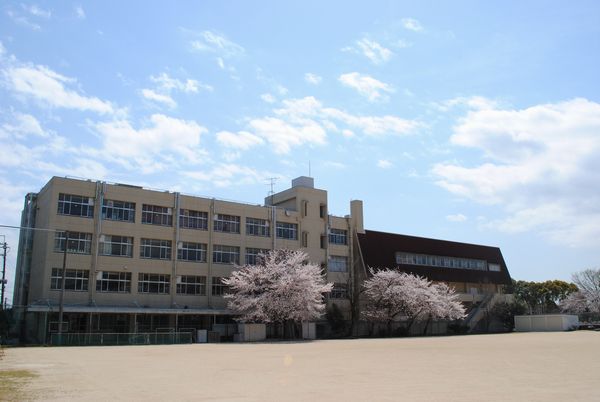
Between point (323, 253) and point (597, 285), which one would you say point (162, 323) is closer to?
point (323, 253)

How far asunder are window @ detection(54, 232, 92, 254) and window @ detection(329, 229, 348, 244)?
26.5m

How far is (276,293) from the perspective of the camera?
48.3m

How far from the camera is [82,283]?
1797 inches

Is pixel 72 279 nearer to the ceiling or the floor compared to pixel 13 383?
nearer to the ceiling

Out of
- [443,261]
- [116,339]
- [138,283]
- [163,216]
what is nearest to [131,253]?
[138,283]

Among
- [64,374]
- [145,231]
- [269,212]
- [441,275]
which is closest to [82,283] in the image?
[145,231]

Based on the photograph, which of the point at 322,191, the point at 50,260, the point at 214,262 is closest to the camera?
the point at 50,260

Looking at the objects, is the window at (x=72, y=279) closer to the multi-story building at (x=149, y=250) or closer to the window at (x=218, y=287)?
the multi-story building at (x=149, y=250)

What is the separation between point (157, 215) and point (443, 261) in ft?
124

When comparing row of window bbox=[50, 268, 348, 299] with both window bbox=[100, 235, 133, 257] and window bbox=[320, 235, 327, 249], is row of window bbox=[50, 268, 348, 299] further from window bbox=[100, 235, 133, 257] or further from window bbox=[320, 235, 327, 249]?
window bbox=[320, 235, 327, 249]

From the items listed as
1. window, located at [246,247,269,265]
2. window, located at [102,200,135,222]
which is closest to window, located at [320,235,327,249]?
window, located at [246,247,269,265]

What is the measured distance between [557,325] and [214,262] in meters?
39.3

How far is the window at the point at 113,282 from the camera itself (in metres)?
46.4

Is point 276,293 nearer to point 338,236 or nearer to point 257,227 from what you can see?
point 257,227
